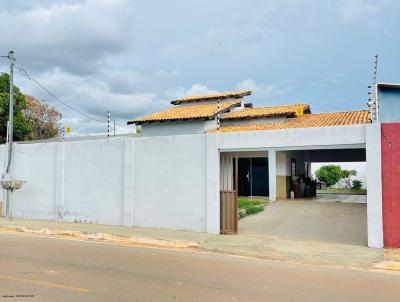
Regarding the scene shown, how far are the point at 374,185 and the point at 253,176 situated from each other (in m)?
14.6

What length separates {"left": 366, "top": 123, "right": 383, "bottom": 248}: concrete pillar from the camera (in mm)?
10117

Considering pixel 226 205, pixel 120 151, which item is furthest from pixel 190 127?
pixel 226 205

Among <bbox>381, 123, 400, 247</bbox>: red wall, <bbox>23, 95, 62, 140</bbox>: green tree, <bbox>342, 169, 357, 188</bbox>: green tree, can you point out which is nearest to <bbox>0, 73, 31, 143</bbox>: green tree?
<bbox>23, 95, 62, 140</bbox>: green tree

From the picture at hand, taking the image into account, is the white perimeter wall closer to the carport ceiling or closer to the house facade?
the house facade

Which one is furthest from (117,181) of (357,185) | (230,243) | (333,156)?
(357,185)

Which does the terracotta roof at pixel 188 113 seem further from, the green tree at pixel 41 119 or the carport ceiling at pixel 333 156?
the green tree at pixel 41 119

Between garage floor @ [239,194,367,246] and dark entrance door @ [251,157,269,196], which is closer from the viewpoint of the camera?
garage floor @ [239,194,367,246]

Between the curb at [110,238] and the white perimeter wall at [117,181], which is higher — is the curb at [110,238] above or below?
below

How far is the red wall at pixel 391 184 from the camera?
10008 mm

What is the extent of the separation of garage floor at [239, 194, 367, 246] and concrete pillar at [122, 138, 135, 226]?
3.62m

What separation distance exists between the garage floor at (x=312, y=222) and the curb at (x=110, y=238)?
2.28 meters

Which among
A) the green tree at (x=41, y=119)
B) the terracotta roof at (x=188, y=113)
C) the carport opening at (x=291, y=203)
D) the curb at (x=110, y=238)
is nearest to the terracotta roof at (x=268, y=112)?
the terracotta roof at (x=188, y=113)

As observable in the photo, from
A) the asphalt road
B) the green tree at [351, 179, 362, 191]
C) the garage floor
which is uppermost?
the green tree at [351, 179, 362, 191]

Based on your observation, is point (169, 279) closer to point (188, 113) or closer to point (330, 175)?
point (188, 113)
